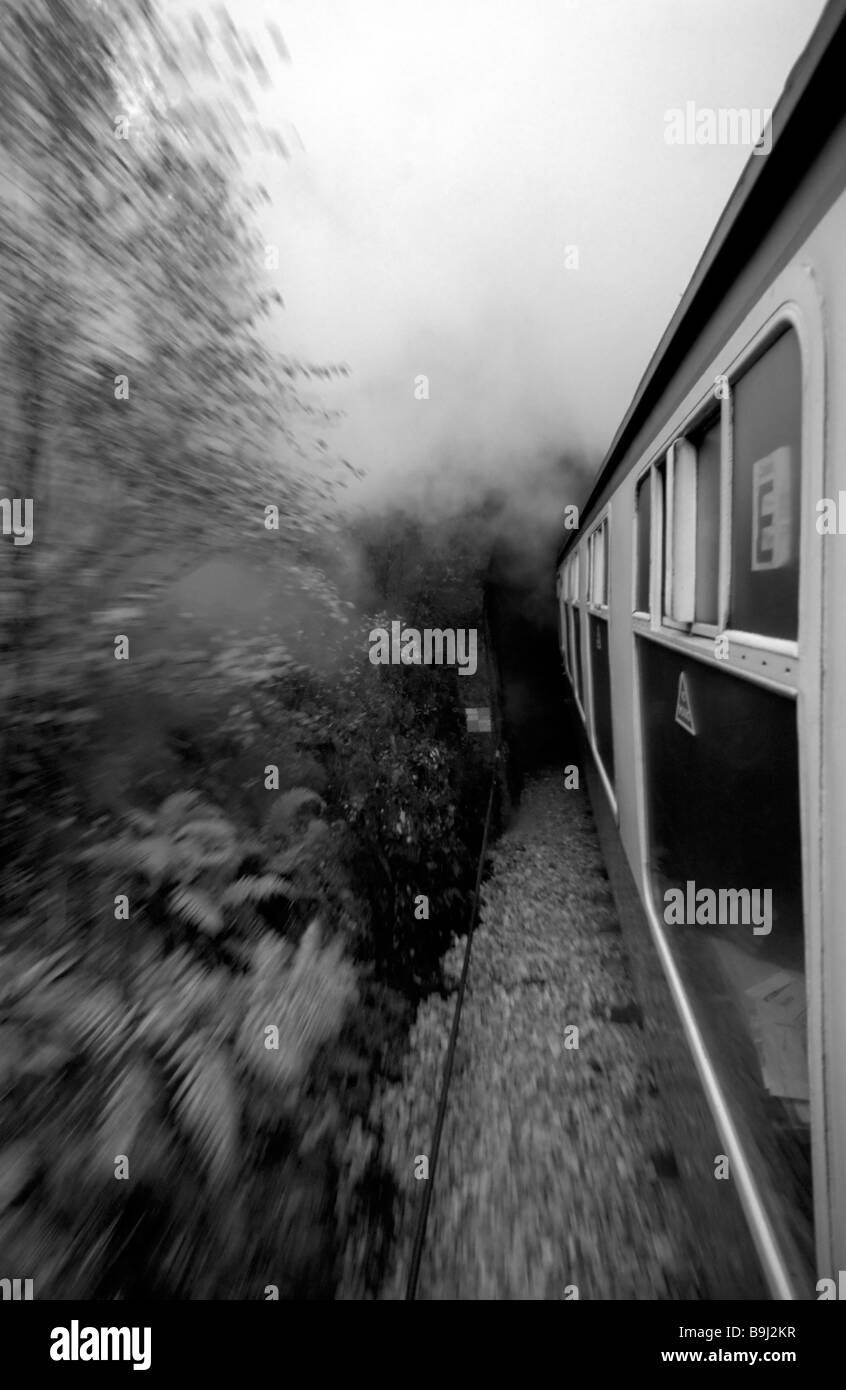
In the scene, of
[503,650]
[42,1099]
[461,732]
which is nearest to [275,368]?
[461,732]

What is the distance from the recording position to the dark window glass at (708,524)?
205 cm

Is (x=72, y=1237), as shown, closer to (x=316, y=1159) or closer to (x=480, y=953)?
(x=316, y=1159)

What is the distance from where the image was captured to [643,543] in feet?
10.5

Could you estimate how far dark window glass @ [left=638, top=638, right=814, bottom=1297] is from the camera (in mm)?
1433

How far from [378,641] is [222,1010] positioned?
5073mm

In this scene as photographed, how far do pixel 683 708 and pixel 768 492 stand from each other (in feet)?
2.93

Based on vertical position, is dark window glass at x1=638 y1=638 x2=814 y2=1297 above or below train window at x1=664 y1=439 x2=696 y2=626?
below

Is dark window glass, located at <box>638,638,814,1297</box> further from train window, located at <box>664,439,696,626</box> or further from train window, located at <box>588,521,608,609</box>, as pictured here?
train window, located at <box>588,521,608,609</box>

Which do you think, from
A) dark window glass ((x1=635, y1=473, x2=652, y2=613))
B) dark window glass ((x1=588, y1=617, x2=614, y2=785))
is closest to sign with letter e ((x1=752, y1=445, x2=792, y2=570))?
dark window glass ((x1=635, y1=473, x2=652, y2=613))

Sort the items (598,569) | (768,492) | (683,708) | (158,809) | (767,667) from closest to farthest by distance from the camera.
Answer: (767,667)
(768,492)
(683,708)
(158,809)
(598,569)

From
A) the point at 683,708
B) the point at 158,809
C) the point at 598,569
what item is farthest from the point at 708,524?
the point at 598,569

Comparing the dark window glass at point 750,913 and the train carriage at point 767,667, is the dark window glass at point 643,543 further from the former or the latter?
the dark window glass at point 750,913

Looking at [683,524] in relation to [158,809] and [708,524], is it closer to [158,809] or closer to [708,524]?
[708,524]

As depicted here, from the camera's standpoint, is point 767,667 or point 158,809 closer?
point 767,667
